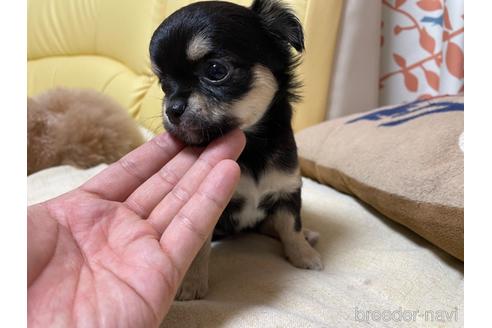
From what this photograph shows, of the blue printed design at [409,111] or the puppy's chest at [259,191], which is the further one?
the blue printed design at [409,111]

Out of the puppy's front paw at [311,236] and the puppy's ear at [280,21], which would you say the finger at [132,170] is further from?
the puppy's front paw at [311,236]

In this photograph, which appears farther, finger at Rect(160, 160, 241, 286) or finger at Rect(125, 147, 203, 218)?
finger at Rect(125, 147, 203, 218)

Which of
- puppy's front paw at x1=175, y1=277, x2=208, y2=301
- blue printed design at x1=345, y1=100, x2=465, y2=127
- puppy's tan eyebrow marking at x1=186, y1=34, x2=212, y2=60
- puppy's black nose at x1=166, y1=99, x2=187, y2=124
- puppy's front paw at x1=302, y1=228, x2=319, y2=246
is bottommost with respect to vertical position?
puppy's front paw at x1=302, y1=228, x2=319, y2=246

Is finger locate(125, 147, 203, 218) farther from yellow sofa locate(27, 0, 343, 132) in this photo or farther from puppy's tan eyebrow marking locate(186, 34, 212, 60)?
yellow sofa locate(27, 0, 343, 132)

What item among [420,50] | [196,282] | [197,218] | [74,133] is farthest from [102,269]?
[420,50]

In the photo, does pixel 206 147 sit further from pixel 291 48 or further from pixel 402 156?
pixel 402 156

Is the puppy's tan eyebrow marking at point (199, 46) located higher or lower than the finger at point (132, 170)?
higher

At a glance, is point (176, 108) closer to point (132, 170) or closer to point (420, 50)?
point (132, 170)

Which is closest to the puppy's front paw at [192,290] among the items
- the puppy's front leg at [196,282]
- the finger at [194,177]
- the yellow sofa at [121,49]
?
the puppy's front leg at [196,282]

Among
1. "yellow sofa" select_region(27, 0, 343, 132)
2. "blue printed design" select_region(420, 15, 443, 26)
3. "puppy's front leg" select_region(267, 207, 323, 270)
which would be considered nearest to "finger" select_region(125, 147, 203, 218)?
"puppy's front leg" select_region(267, 207, 323, 270)
